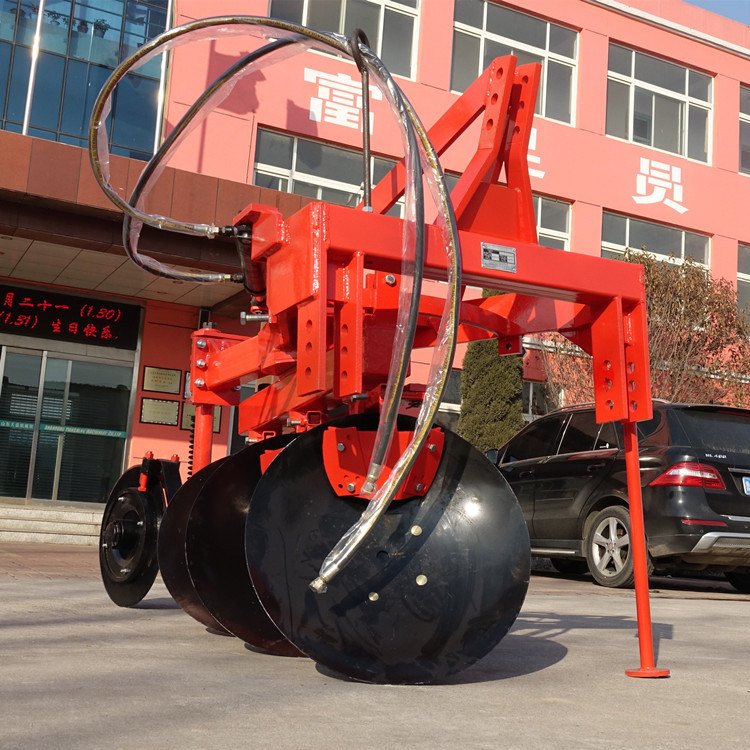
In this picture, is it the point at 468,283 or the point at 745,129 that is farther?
the point at 745,129

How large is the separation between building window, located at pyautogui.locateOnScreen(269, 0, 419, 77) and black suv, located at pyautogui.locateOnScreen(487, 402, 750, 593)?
11154 mm

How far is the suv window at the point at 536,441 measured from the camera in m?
9.61

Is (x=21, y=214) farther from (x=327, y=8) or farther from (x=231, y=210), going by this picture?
(x=327, y=8)

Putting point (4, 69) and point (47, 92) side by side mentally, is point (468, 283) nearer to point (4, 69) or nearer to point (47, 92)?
point (47, 92)

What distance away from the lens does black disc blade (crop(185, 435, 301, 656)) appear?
3.70 metres

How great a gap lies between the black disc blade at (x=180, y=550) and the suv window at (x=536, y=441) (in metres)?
5.87

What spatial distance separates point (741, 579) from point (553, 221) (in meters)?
11.7

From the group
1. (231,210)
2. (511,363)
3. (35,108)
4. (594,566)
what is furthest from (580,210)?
(594,566)

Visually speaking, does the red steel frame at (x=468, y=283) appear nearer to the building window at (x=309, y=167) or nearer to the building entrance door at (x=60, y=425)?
the building entrance door at (x=60, y=425)

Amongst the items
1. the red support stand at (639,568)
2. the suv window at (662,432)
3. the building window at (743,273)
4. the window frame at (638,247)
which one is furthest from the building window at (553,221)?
the red support stand at (639,568)

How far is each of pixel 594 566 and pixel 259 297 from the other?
232 inches

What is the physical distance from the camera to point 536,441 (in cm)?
983

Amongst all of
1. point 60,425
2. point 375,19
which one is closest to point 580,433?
point 60,425

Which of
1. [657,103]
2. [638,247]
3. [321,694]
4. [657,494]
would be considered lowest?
[321,694]
